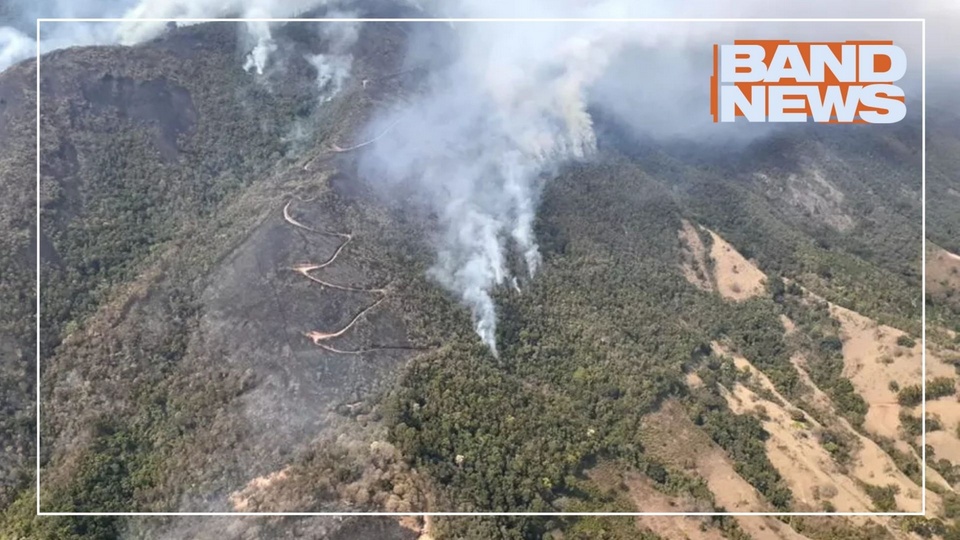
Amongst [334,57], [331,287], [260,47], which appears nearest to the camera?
[331,287]

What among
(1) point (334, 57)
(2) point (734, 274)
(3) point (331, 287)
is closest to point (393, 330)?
(3) point (331, 287)

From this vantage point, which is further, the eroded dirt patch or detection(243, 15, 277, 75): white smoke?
detection(243, 15, 277, 75): white smoke

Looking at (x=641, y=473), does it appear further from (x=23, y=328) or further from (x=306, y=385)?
(x=23, y=328)

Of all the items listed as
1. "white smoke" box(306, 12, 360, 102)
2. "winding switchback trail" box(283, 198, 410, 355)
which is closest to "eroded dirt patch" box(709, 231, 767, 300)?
"winding switchback trail" box(283, 198, 410, 355)

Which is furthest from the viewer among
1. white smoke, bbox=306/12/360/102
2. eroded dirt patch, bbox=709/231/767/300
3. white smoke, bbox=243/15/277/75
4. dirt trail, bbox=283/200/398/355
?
white smoke, bbox=243/15/277/75

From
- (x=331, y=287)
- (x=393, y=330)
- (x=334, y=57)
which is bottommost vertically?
(x=393, y=330)

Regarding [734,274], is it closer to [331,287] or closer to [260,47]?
[331,287]

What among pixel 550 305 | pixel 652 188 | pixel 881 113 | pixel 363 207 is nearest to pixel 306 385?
pixel 363 207

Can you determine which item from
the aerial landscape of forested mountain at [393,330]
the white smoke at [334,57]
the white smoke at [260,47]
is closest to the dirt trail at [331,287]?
the aerial landscape of forested mountain at [393,330]

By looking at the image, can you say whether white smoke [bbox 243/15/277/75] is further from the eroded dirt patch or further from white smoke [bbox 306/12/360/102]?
the eroded dirt patch
